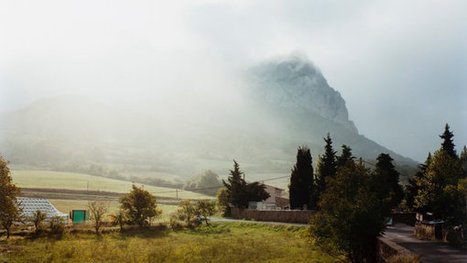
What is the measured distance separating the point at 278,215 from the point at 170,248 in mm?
24680

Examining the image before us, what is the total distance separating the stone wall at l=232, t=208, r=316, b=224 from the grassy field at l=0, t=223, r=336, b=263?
18.5 ft

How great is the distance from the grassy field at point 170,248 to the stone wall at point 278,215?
5.64 m

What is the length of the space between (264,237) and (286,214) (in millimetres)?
13593

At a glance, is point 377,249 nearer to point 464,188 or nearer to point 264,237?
point 464,188

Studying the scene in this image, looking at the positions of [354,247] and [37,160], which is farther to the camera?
[37,160]

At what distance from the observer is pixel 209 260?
2892 cm

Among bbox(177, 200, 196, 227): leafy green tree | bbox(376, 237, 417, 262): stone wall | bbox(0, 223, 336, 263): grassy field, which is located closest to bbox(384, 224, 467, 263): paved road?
bbox(376, 237, 417, 262): stone wall

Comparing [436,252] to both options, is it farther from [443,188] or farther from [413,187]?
[413,187]

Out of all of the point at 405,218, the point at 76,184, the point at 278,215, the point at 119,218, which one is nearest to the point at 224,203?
the point at 278,215

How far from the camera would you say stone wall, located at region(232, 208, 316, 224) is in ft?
167

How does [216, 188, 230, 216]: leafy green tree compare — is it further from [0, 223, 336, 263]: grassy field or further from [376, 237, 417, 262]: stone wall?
[376, 237, 417, 262]: stone wall

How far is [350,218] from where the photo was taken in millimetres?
21719

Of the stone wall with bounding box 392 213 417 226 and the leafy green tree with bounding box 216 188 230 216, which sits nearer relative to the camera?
the stone wall with bounding box 392 213 417 226

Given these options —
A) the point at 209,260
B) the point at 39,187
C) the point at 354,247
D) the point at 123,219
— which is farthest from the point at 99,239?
the point at 39,187
